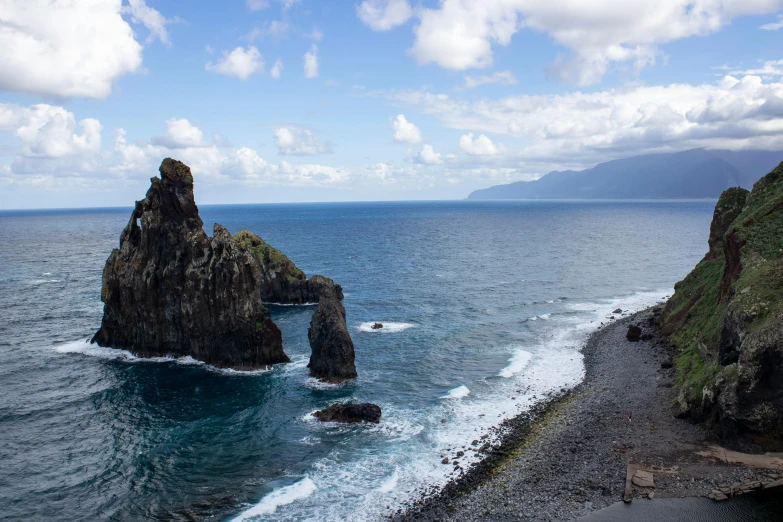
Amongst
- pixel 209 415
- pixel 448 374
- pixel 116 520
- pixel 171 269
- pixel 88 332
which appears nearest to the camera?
pixel 116 520

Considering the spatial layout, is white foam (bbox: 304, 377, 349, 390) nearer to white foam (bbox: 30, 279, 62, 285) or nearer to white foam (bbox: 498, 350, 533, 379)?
white foam (bbox: 498, 350, 533, 379)

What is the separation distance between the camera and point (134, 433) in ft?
151

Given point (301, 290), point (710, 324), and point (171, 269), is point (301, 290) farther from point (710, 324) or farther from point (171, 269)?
point (710, 324)

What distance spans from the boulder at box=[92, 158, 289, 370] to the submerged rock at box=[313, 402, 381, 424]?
16.9 metres

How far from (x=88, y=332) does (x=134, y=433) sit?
3681 centimetres

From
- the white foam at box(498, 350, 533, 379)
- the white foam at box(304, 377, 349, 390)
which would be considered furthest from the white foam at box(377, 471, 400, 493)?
the white foam at box(498, 350, 533, 379)

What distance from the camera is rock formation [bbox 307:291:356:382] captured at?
58.1 meters

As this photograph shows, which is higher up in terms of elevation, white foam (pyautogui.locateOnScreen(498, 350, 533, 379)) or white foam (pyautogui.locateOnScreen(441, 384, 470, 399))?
white foam (pyautogui.locateOnScreen(498, 350, 533, 379))

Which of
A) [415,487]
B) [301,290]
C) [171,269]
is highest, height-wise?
[171,269]

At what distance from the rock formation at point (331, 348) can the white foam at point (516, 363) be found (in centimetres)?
1812

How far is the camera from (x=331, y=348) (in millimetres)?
58188

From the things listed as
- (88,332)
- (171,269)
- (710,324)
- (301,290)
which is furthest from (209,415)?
(710,324)

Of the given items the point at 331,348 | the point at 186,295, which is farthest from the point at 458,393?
the point at 186,295

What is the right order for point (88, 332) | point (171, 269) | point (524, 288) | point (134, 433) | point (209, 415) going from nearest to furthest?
1. point (134, 433)
2. point (209, 415)
3. point (171, 269)
4. point (88, 332)
5. point (524, 288)
